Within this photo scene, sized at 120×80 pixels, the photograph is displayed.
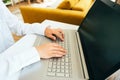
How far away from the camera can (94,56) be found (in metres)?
0.63

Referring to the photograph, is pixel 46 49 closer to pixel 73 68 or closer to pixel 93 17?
pixel 73 68

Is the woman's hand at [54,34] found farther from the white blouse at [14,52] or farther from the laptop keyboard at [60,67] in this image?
the laptop keyboard at [60,67]

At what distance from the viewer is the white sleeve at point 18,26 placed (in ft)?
3.19

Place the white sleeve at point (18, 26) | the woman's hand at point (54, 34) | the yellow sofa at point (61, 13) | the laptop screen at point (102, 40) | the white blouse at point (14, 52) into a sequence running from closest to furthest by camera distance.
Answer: the laptop screen at point (102, 40)
the white blouse at point (14, 52)
the woman's hand at point (54, 34)
the white sleeve at point (18, 26)
the yellow sofa at point (61, 13)

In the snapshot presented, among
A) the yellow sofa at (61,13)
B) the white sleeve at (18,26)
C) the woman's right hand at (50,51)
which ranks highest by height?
the woman's right hand at (50,51)

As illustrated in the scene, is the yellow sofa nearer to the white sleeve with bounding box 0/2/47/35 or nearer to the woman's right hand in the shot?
the white sleeve with bounding box 0/2/47/35

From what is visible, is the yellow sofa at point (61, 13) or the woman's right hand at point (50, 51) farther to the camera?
the yellow sofa at point (61, 13)

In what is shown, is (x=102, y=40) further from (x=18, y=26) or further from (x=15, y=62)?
(x=18, y=26)

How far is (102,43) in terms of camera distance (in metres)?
0.63

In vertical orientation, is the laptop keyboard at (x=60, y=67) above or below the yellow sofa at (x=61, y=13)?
above

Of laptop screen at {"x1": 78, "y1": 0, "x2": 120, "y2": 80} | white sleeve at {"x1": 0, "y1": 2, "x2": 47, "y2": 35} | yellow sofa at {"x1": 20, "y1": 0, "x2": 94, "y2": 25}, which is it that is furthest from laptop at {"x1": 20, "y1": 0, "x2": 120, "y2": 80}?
yellow sofa at {"x1": 20, "y1": 0, "x2": 94, "y2": 25}

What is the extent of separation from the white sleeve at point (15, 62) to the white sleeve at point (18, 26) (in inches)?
11.8

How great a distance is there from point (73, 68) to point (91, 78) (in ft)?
0.29

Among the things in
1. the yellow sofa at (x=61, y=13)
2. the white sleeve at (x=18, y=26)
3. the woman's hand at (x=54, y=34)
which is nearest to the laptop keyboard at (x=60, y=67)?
the woman's hand at (x=54, y=34)
